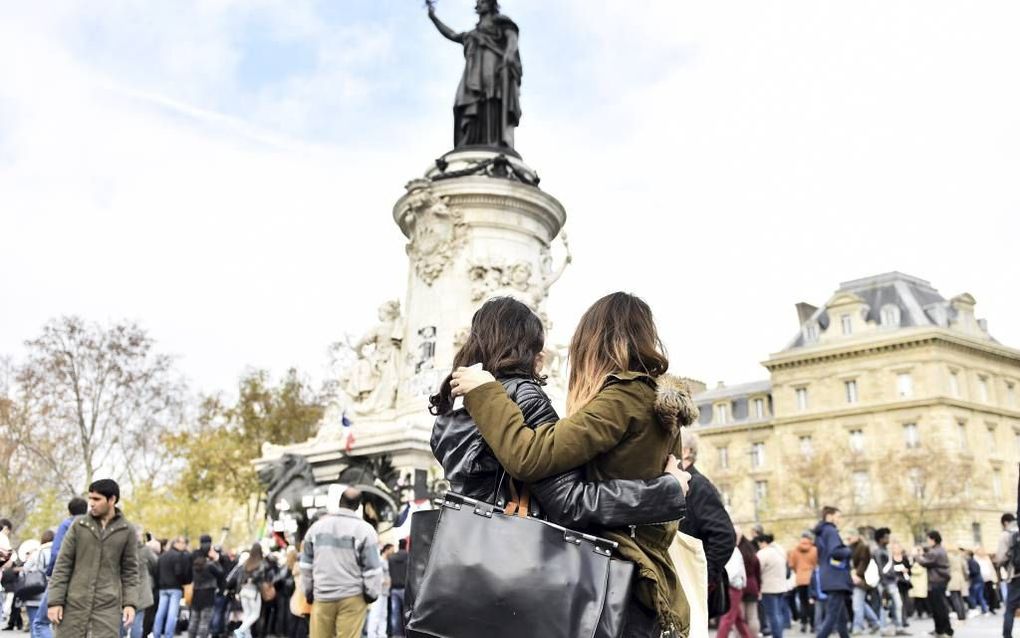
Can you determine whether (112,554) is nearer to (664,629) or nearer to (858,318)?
(664,629)

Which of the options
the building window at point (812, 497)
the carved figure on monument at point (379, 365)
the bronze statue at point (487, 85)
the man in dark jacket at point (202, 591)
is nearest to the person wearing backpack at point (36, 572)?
the man in dark jacket at point (202, 591)

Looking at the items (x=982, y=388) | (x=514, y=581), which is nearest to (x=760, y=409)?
(x=982, y=388)

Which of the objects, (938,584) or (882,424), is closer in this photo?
(938,584)

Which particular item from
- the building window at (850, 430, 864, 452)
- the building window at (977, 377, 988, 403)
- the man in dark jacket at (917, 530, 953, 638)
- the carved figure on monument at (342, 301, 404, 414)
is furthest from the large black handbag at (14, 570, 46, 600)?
the building window at (977, 377, 988, 403)

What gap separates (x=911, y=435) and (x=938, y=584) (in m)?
43.8

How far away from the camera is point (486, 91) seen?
17.1 m

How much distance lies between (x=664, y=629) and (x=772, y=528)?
2166 inches

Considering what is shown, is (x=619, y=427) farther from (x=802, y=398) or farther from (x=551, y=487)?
(x=802, y=398)

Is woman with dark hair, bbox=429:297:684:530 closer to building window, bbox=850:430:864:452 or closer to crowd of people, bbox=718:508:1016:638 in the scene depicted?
crowd of people, bbox=718:508:1016:638

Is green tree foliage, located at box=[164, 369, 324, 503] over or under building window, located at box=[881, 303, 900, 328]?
under

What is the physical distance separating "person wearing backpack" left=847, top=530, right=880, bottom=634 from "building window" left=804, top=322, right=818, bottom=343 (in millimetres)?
47562

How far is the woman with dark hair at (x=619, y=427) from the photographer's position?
2.58 m

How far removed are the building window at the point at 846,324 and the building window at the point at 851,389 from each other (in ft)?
10.2

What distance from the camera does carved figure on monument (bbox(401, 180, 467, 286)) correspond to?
50.6 ft
